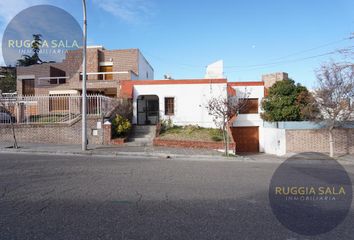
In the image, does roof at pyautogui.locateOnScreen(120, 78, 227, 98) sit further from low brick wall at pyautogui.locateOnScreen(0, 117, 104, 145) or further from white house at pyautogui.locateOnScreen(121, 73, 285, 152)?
low brick wall at pyautogui.locateOnScreen(0, 117, 104, 145)

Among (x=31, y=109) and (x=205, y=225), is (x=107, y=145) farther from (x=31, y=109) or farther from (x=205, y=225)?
(x=205, y=225)

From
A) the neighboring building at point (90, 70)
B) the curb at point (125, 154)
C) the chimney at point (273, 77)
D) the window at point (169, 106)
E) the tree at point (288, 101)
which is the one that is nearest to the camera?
the curb at point (125, 154)

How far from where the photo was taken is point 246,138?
20938mm

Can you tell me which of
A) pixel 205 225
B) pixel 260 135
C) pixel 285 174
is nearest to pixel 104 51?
pixel 260 135

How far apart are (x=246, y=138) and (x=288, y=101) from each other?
17.3 feet

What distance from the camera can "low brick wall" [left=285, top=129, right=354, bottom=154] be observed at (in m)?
15.7

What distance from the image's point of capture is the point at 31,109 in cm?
1597

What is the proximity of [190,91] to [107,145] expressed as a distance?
795 centimetres

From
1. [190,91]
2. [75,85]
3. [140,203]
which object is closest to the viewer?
[140,203]

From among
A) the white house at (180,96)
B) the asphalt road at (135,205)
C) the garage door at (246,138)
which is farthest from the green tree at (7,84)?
the asphalt road at (135,205)

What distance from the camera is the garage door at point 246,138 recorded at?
20.9 metres

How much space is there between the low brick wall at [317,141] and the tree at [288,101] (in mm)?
1082

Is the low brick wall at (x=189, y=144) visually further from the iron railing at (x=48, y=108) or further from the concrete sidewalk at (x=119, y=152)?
the iron railing at (x=48, y=108)

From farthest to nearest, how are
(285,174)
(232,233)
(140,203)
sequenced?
1. (285,174)
2. (140,203)
3. (232,233)
